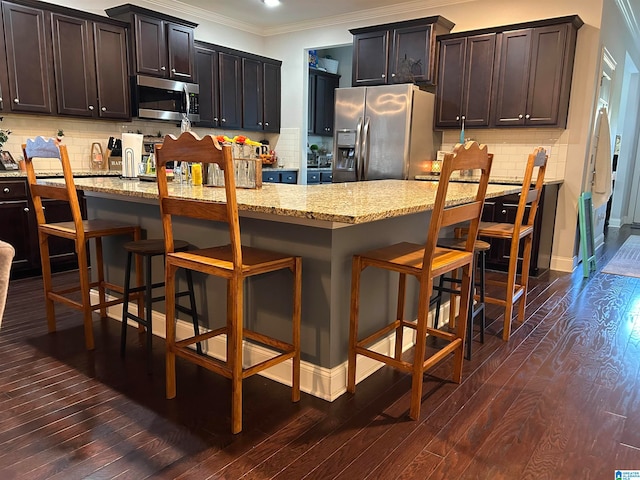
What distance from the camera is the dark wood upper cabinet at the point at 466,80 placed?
15.2 feet

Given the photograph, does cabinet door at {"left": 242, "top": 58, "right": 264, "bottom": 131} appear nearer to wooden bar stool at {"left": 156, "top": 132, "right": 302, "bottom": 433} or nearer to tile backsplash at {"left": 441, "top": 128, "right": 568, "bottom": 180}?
tile backsplash at {"left": 441, "top": 128, "right": 568, "bottom": 180}

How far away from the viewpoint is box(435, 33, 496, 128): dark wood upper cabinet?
4.63m

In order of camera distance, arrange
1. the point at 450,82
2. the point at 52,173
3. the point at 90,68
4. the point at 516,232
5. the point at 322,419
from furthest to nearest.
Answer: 1. the point at 450,82
2. the point at 90,68
3. the point at 52,173
4. the point at 516,232
5. the point at 322,419

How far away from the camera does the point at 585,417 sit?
6.52 feet

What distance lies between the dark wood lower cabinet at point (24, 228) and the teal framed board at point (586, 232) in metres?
4.56

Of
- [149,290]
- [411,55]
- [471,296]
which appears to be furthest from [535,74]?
[149,290]

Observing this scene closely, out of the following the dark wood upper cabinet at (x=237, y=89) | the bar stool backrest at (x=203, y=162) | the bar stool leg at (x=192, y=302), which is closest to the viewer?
the bar stool backrest at (x=203, y=162)

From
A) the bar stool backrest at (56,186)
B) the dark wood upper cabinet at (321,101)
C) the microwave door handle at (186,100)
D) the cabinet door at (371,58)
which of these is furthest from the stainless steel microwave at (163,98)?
the bar stool backrest at (56,186)

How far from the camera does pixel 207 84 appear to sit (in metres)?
5.57

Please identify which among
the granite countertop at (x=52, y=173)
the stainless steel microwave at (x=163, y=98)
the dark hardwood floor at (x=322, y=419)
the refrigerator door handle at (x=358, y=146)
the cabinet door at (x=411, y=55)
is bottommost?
the dark hardwood floor at (x=322, y=419)

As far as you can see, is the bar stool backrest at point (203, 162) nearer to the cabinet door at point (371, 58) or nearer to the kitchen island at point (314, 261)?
the kitchen island at point (314, 261)

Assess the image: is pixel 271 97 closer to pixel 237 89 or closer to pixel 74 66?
pixel 237 89

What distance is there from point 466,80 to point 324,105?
2888mm

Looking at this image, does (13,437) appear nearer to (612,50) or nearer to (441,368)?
(441,368)
